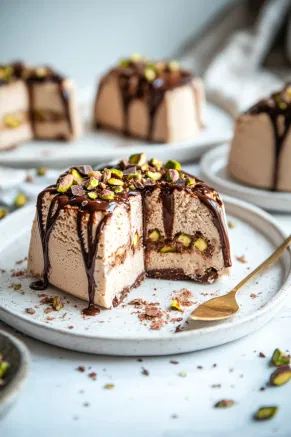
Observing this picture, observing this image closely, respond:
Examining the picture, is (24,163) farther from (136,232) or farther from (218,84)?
(218,84)

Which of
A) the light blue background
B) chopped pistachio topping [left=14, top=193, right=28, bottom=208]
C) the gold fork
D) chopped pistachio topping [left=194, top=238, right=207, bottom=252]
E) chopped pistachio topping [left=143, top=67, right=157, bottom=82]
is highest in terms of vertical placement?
the light blue background

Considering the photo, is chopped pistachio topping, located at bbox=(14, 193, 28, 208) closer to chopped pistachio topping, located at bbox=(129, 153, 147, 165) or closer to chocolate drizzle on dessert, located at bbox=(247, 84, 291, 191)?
chopped pistachio topping, located at bbox=(129, 153, 147, 165)

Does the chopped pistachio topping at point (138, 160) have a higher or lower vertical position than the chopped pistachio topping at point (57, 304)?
higher

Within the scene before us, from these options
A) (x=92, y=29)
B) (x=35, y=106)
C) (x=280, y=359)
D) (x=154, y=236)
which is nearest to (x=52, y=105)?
(x=35, y=106)

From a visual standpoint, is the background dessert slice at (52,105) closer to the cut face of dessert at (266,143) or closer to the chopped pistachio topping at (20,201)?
the chopped pistachio topping at (20,201)

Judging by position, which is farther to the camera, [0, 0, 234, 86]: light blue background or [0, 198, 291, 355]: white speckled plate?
[0, 0, 234, 86]: light blue background

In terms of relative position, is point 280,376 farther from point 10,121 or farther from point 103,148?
point 10,121

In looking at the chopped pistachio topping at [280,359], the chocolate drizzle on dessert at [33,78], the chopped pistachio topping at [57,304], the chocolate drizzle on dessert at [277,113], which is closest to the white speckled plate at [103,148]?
the chocolate drizzle on dessert at [33,78]

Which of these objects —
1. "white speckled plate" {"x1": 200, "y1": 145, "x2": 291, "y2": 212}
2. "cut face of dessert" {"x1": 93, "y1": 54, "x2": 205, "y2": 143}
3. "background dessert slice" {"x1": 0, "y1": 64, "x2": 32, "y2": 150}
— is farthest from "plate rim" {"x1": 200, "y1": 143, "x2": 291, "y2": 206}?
"background dessert slice" {"x1": 0, "y1": 64, "x2": 32, "y2": 150}
